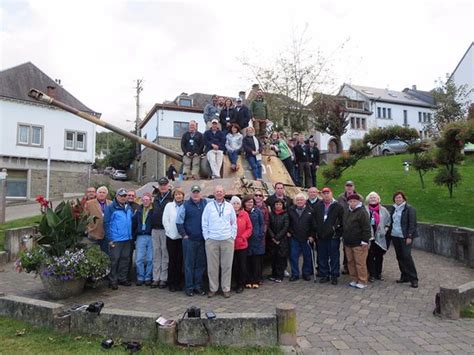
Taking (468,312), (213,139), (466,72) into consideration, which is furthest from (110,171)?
(468,312)

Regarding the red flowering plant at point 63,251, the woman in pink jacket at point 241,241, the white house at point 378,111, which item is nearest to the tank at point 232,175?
the woman in pink jacket at point 241,241

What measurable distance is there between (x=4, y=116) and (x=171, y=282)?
25.2 meters

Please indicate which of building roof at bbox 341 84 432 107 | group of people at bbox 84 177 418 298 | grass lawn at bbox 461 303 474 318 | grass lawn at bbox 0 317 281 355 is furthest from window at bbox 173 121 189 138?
grass lawn at bbox 461 303 474 318

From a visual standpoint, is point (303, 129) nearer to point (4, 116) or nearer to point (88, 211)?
point (4, 116)

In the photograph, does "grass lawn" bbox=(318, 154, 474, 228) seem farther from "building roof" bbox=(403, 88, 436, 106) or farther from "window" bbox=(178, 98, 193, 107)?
"building roof" bbox=(403, 88, 436, 106)

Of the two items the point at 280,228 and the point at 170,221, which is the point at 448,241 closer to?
the point at 280,228

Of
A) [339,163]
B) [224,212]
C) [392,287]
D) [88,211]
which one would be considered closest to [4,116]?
[339,163]

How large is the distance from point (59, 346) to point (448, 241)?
10070 millimetres

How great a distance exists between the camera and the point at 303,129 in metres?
28.3

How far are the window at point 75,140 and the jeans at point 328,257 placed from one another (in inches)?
1050

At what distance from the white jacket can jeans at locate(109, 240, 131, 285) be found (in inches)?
35.1

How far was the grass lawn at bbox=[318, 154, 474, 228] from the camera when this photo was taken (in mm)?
15109

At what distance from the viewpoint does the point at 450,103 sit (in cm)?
4272

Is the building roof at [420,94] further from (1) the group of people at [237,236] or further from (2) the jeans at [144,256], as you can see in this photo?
(2) the jeans at [144,256]
